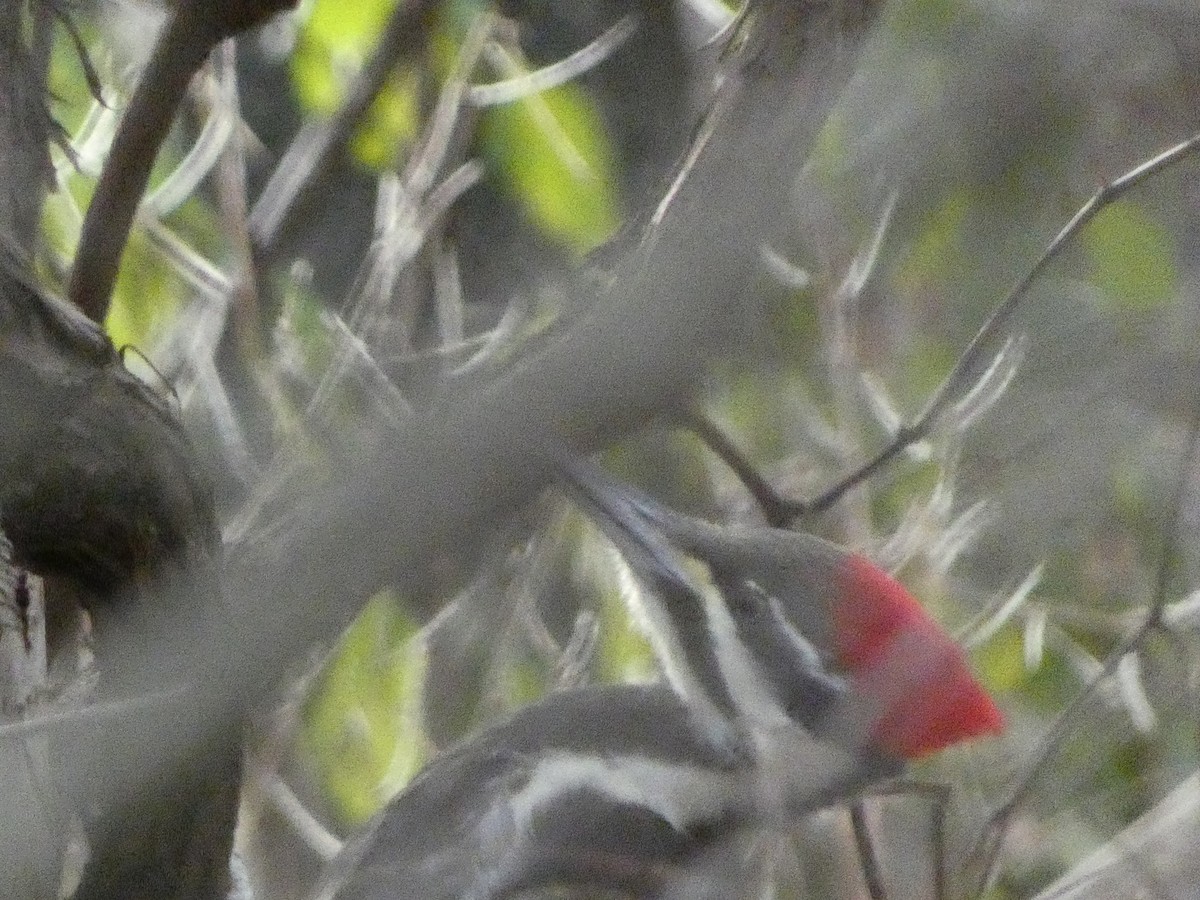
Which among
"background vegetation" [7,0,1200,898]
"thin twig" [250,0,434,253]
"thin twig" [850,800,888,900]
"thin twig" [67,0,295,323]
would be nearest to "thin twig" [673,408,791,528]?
"background vegetation" [7,0,1200,898]

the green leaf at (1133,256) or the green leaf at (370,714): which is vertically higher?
the green leaf at (370,714)

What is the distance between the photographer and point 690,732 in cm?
208

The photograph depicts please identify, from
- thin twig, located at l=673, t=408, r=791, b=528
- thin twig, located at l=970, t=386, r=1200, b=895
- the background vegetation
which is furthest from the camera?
the background vegetation

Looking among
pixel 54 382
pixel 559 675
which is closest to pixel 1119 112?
pixel 559 675

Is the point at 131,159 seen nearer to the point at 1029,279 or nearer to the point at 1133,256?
the point at 1029,279

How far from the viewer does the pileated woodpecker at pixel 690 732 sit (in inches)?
73.0

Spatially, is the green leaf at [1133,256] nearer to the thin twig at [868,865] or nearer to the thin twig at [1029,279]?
the thin twig at [1029,279]

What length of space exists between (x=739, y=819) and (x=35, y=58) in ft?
3.25

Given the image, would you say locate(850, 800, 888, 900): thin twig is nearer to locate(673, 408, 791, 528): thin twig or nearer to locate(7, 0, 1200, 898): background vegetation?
locate(7, 0, 1200, 898): background vegetation

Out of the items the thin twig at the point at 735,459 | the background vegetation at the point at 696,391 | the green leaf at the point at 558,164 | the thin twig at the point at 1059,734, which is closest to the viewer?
the thin twig at the point at 1059,734

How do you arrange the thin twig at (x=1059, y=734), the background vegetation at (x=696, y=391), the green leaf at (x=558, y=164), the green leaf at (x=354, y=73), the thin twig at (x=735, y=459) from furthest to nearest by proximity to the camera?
1. the green leaf at (x=558, y=164)
2. the green leaf at (x=354, y=73)
3. the background vegetation at (x=696, y=391)
4. the thin twig at (x=735, y=459)
5. the thin twig at (x=1059, y=734)

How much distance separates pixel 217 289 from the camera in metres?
2.41

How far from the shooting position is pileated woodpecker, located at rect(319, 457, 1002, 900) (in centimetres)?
185

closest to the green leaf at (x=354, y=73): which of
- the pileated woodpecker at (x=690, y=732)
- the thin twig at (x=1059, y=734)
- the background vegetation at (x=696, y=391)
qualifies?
the background vegetation at (x=696, y=391)
